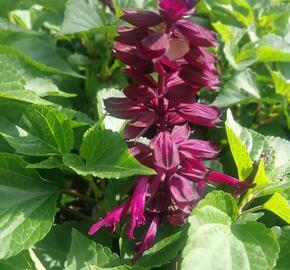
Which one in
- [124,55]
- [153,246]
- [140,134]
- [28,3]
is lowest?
[28,3]

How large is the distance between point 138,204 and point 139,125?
12cm

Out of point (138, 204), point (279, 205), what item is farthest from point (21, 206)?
point (279, 205)

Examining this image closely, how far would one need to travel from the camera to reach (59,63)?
146 centimetres

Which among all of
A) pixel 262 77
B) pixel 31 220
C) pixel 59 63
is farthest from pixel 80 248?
pixel 262 77

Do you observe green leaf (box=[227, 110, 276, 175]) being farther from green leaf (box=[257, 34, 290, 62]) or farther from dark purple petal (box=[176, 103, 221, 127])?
green leaf (box=[257, 34, 290, 62])

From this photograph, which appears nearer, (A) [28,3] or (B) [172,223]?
(B) [172,223]

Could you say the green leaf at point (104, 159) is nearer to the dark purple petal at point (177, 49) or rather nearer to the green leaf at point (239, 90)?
the dark purple petal at point (177, 49)

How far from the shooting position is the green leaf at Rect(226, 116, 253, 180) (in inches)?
38.6

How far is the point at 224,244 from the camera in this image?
2.89 feet

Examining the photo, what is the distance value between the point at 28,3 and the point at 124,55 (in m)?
1.27

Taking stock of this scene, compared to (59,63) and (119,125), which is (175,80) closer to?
(119,125)

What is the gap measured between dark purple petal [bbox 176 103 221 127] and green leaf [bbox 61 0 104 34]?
1.90ft

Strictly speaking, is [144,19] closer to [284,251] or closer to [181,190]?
[181,190]

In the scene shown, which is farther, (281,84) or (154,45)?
(281,84)
